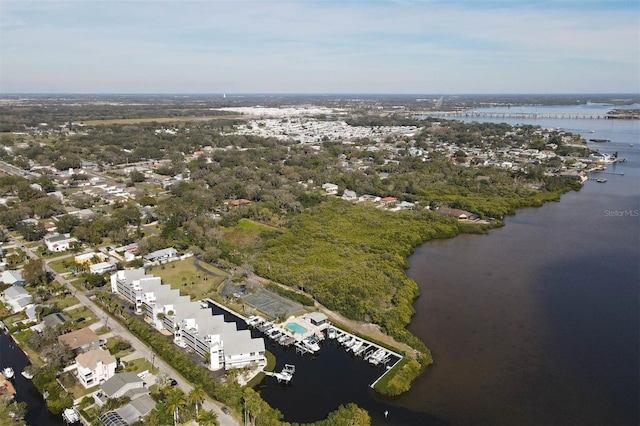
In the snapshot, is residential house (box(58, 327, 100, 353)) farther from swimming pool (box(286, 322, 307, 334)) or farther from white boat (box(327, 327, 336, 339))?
white boat (box(327, 327, 336, 339))

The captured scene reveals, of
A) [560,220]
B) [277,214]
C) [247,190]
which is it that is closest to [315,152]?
[247,190]

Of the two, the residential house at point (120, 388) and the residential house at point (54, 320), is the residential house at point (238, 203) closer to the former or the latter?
the residential house at point (54, 320)

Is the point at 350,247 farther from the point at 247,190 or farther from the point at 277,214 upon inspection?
the point at 247,190

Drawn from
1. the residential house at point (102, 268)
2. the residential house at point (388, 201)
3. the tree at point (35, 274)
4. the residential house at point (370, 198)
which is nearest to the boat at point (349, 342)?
the residential house at point (102, 268)

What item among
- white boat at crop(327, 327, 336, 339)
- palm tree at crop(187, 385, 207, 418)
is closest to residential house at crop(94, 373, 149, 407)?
palm tree at crop(187, 385, 207, 418)

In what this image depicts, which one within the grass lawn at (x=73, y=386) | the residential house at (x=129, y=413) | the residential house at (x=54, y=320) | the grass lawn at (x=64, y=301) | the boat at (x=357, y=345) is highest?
the residential house at (x=54, y=320)

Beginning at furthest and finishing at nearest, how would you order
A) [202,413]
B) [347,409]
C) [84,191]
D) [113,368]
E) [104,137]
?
[104,137], [84,191], [113,368], [347,409], [202,413]
